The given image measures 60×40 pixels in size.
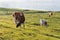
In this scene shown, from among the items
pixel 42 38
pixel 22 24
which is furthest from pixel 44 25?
pixel 42 38

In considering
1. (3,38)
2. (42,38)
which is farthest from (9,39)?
(42,38)

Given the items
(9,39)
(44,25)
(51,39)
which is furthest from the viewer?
(44,25)

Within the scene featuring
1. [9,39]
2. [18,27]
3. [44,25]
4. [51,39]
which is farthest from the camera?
[44,25]

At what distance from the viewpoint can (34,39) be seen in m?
26.8

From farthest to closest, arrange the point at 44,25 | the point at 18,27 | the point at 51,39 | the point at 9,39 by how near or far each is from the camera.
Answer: the point at 44,25 < the point at 18,27 < the point at 51,39 < the point at 9,39

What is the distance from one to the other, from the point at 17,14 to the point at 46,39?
11766mm

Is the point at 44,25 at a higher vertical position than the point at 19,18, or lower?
lower

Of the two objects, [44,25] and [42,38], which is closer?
[42,38]

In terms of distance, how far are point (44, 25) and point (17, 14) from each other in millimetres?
8238

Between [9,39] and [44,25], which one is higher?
[9,39]

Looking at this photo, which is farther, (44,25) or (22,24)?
(44,25)

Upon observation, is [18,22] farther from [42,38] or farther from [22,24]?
[42,38]

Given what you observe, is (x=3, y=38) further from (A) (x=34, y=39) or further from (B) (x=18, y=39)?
(A) (x=34, y=39)

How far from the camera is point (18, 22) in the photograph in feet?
124
